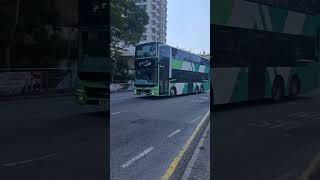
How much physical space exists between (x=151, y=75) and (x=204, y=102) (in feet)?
1.05

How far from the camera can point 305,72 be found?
3254 mm

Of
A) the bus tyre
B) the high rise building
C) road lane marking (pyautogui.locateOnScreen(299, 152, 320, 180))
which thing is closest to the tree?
the high rise building

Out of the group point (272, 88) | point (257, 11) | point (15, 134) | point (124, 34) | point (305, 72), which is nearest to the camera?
point (15, 134)

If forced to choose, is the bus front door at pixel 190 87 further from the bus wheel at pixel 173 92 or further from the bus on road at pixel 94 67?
the bus on road at pixel 94 67

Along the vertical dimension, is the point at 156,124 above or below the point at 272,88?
below

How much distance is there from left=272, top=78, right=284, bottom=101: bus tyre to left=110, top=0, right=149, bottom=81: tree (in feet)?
3.53

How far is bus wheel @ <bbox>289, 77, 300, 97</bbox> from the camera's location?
3.21 metres

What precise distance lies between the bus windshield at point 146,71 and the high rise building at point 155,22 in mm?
82

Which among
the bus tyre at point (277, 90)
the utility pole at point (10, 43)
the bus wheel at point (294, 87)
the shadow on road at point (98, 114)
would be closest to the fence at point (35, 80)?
the utility pole at point (10, 43)

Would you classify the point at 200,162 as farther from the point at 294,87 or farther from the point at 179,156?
the point at 294,87

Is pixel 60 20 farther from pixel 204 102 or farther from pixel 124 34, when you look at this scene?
pixel 204 102

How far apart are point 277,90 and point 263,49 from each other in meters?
0.35

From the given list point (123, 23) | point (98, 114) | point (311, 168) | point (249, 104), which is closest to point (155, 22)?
point (123, 23)

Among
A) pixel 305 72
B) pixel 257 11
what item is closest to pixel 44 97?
pixel 257 11
